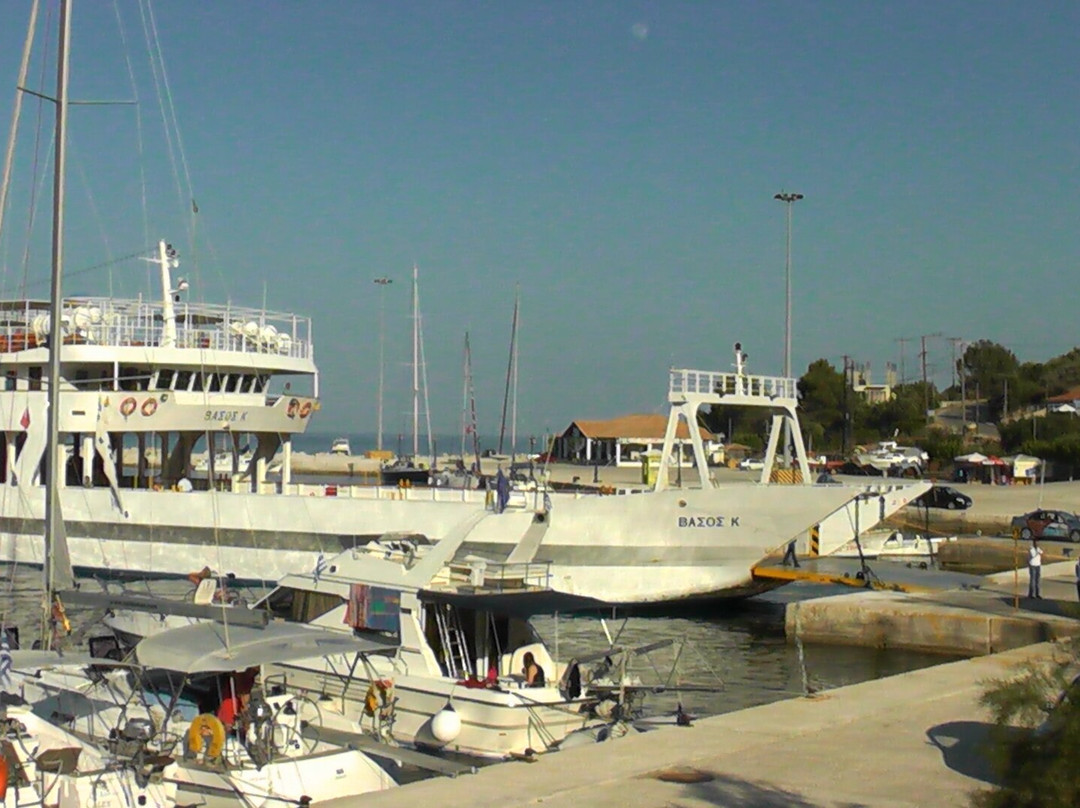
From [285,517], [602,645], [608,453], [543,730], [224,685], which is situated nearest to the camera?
[224,685]

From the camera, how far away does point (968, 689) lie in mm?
14930

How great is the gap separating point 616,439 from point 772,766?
65808mm

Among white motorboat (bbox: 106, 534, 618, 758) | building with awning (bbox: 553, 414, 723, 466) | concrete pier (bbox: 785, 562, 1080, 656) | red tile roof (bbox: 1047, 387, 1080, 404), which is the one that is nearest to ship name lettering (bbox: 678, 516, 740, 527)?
concrete pier (bbox: 785, 562, 1080, 656)

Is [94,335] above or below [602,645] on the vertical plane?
above

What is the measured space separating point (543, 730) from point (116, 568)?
1866cm

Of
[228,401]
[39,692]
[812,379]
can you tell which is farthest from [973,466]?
[39,692]

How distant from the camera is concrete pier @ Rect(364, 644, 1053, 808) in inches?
398

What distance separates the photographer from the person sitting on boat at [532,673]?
15245 millimetres

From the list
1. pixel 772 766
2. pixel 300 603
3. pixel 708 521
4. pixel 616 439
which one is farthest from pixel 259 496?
pixel 616 439

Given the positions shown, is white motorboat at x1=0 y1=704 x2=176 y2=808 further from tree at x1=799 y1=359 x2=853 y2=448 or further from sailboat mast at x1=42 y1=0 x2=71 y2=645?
tree at x1=799 y1=359 x2=853 y2=448

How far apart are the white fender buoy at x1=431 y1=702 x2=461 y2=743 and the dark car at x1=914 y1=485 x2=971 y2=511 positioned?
3699 cm

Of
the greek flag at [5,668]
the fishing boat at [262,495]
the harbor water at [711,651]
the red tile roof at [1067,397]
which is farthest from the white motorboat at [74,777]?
the red tile roof at [1067,397]

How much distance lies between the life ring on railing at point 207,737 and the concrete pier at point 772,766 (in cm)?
234

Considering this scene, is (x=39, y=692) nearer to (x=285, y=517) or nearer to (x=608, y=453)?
(x=285, y=517)
